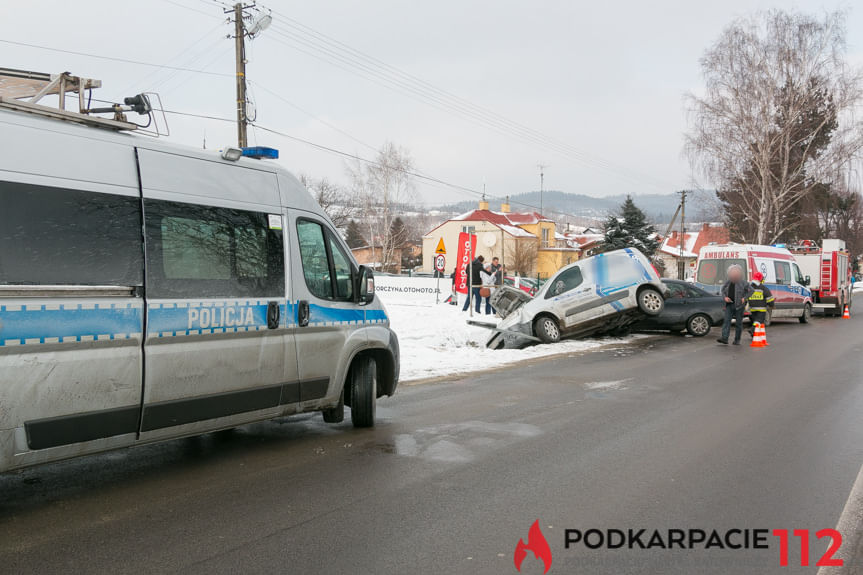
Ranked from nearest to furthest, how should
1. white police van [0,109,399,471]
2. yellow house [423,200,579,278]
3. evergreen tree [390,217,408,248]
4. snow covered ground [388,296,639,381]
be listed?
white police van [0,109,399,471]
snow covered ground [388,296,639,381]
evergreen tree [390,217,408,248]
yellow house [423,200,579,278]

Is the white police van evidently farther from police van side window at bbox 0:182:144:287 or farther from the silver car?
the silver car

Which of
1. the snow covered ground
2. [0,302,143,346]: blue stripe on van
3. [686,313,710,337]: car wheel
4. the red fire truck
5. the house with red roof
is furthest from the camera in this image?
the house with red roof

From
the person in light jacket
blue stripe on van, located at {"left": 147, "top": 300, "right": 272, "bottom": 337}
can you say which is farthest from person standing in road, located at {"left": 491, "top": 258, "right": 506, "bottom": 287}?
blue stripe on van, located at {"left": 147, "top": 300, "right": 272, "bottom": 337}

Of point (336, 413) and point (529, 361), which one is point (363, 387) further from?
point (529, 361)

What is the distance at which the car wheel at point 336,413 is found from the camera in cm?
659

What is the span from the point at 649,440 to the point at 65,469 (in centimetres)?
510

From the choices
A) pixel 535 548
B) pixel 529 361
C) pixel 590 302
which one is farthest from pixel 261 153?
pixel 590 302

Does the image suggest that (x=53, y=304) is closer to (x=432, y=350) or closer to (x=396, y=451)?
(x=396, y=451)

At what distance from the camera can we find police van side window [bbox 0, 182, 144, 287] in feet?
13.6

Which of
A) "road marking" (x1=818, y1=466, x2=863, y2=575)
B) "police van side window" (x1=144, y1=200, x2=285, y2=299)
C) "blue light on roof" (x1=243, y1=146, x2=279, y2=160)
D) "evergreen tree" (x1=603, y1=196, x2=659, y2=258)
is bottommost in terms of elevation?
"road marking" (x1=818, y1=466, x2=863, y2=575)

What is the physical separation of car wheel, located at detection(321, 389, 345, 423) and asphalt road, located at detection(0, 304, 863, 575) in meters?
0.14

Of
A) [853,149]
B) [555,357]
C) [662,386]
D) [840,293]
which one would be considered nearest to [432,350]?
[555,357]

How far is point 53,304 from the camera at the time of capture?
14.1ft

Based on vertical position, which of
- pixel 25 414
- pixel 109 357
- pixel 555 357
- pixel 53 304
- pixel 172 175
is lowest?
pixel 555 357
